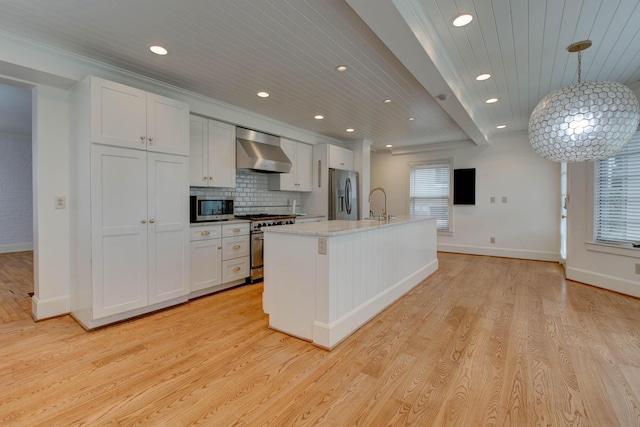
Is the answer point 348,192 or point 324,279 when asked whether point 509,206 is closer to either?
point 348,192

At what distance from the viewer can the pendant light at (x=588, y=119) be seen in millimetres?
1880

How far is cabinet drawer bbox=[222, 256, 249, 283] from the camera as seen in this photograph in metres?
3.66

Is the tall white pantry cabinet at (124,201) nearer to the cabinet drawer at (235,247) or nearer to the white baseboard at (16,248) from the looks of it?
the cabinet drawer at (235,247)

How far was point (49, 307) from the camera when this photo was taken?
278 cm

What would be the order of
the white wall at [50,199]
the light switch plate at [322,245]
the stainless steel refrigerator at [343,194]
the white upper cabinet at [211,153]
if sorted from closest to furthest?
the light switch plate at [322,245] < the white wall at [50,199] < the white upper cabinet at [211,153] < the stainless steel refrigerator at [343,194]

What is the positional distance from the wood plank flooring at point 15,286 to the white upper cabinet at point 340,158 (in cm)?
438

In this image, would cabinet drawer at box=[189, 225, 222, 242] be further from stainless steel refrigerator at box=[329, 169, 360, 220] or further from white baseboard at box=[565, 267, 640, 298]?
white baseboard at box=[565, 267, 640, 298]

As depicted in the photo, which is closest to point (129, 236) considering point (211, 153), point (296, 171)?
point (211, 153)

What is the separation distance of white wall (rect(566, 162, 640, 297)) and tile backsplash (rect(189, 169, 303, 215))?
4.24 m

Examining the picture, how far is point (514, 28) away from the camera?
228cm

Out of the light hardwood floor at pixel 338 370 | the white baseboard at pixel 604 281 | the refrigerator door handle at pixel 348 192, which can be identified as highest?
the refrigerator door handle at pixel 348 192

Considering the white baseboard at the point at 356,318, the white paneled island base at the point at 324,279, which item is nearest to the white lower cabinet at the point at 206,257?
the white paneled island base at the point at 324,279

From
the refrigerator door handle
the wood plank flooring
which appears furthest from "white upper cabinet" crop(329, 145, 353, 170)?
the wood plank flooring

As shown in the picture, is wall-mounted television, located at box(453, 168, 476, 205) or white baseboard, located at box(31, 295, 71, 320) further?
wall-mounted television, located at box(453, 168, 476, 205)
